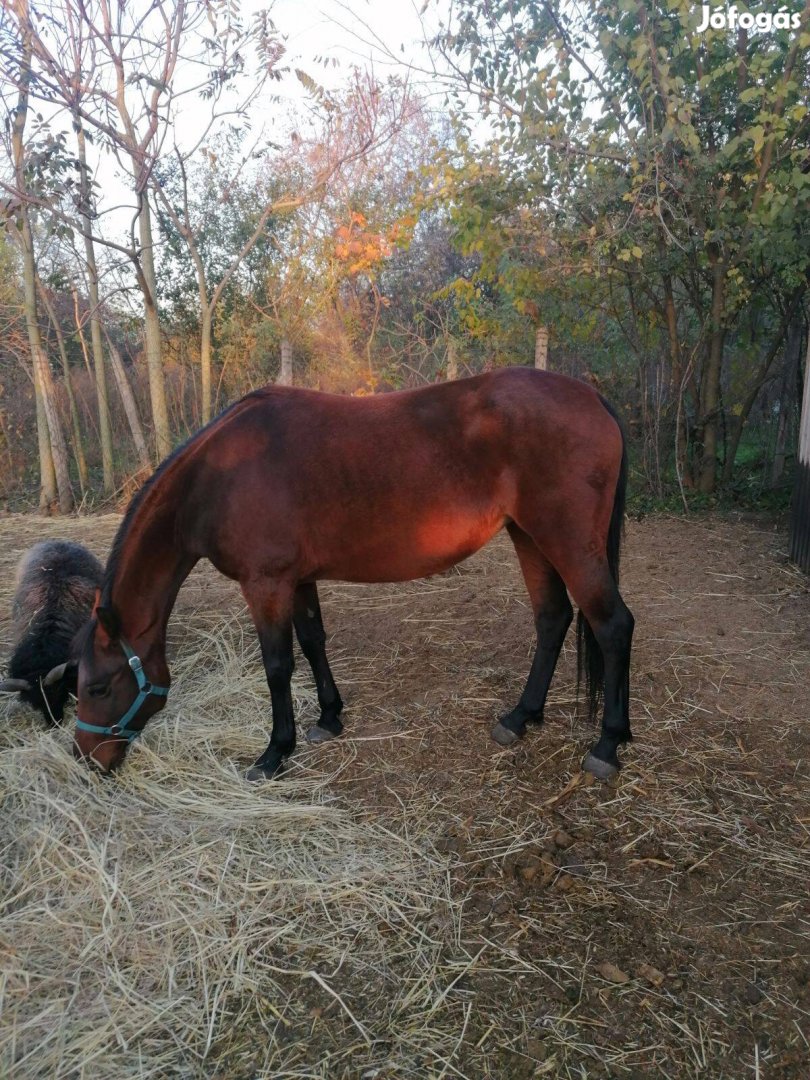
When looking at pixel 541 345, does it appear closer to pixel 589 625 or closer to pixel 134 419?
pixel 134 419

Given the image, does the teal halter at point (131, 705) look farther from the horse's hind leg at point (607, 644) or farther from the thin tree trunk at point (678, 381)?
the thin tree trunk at point (678, 381)

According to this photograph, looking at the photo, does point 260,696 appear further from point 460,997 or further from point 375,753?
point 460,997

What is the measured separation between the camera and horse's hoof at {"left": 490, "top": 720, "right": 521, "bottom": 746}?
2.96 m

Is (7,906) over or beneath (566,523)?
beneath

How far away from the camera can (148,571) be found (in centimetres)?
275

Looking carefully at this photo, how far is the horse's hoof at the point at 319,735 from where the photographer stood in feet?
9.98

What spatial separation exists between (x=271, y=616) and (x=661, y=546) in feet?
13.9

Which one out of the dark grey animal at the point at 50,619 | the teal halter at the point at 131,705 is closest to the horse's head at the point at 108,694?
the teal halter at the point at 131,705

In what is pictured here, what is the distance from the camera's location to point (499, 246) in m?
6.57

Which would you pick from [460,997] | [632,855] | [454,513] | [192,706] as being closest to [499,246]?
[454,513]

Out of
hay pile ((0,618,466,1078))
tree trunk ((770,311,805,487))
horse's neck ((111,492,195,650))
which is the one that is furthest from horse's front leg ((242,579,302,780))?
tree trunk ((770,311,805,487))

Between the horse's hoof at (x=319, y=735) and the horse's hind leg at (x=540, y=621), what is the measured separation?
2.38 ft

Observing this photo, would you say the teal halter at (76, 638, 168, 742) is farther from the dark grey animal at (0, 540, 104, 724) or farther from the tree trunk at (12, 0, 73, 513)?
the tree trunk at (12, 0, 73, 513)

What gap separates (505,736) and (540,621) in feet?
1.73
